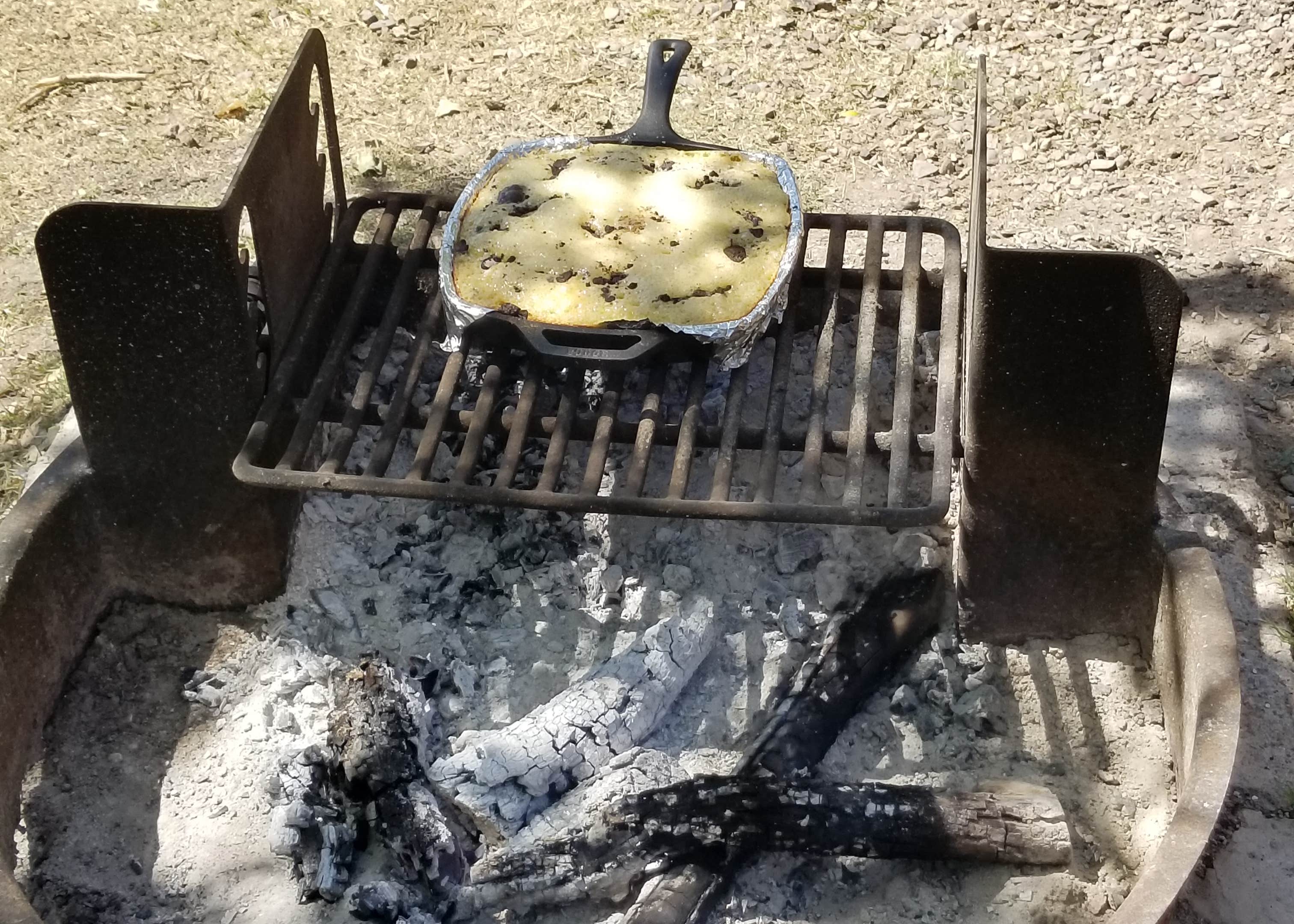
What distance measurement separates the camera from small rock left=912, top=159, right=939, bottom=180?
4016 millimetres

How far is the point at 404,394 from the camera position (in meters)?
2.59

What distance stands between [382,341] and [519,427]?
0.39 m

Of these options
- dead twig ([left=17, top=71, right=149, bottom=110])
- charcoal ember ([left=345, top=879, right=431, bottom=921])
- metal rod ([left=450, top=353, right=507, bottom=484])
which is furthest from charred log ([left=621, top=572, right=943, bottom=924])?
dead twig ([left=17, top=71, right=149, bottom=110])

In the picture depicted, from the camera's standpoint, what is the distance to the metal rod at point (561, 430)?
239 cm

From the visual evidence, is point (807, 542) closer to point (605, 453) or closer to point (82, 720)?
point (605, 453)

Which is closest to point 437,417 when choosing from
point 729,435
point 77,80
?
point 729,435

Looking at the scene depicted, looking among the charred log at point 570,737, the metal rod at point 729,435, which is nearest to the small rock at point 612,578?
the charred log at point 570,737

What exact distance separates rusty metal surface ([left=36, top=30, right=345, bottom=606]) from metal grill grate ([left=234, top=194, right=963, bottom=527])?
100 millimetres

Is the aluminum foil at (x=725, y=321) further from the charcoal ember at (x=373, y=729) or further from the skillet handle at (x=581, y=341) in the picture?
the charcoal ember at (x=373, y=729)

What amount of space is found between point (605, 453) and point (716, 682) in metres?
0.50

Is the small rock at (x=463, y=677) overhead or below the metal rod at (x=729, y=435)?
below

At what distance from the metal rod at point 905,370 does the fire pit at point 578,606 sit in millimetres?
11

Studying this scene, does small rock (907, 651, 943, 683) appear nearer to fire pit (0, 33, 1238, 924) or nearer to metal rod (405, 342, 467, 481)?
fire pit (0, 33, 1238, 924)

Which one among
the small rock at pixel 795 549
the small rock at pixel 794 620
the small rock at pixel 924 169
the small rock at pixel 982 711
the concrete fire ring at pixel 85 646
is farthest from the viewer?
the small rock at pixel 924 169
